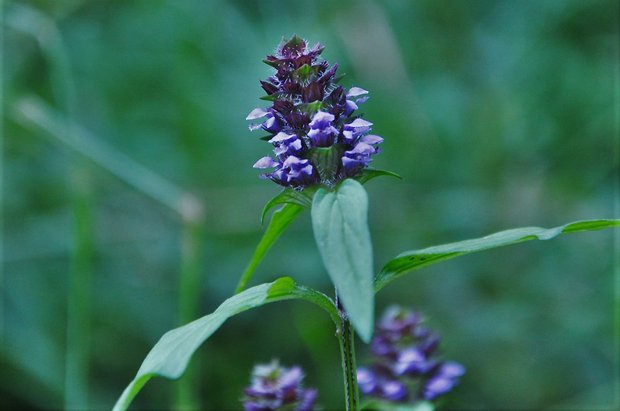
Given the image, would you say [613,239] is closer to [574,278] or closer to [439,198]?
[574,278]

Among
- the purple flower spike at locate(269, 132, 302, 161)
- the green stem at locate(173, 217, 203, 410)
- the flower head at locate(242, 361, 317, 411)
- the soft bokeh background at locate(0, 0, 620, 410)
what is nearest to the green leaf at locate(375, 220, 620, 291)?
the purple flower spike at locate(269, 132, 302, 161)

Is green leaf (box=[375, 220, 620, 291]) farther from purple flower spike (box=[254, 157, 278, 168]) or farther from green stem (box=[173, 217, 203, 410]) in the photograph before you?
green stem (box=[173, 217, 203, 410])

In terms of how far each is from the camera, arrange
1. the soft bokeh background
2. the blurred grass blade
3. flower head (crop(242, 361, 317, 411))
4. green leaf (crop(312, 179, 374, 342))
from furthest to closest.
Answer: the soft bokeh background → the blurred grass blade → flower head (crop(242, 361, 317, 411)) → green leaf (crop(312, 179, 374, 342))

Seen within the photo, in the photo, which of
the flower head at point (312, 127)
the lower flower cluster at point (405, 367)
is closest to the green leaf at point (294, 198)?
the flower head at point (312, 127)

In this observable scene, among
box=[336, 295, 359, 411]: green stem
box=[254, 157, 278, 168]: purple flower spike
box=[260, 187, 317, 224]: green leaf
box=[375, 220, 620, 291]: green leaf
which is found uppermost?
box=[254, 157, 278, 168]: purple flower spike

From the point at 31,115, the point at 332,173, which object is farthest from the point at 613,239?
the point at 332,173

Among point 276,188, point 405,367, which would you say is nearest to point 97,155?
point 276,188

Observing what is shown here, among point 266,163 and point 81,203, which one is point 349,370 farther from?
point 81,203
